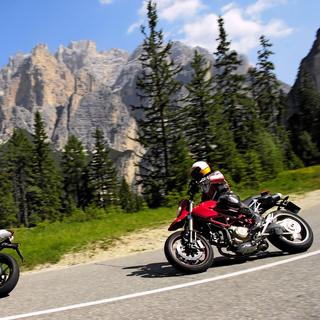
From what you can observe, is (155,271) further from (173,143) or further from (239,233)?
(173,143)

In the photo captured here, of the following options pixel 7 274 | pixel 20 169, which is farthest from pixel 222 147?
pixel 20 169

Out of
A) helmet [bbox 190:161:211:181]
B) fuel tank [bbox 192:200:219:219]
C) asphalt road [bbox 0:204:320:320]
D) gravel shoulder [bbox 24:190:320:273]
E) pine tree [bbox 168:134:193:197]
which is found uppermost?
pine tree [bbox 168:134:193:197]

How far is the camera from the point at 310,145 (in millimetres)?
81062

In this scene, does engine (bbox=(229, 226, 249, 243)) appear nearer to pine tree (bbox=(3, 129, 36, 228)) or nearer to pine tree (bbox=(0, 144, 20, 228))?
pine tree (bbox=(0, 144, 20, 228))

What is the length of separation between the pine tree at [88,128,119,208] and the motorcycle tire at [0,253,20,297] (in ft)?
213

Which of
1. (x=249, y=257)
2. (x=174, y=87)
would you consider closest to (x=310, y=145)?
(x=174, y=87)

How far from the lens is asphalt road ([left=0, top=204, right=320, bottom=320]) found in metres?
4.67

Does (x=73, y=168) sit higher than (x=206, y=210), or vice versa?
(x=73, y=168)

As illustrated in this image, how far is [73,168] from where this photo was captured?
77812 mm

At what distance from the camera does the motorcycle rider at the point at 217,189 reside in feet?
23.6

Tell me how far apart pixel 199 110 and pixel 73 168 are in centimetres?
4042

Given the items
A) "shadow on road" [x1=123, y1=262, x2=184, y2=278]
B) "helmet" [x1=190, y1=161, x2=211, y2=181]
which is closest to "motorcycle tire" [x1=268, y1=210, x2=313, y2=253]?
"helmet" [x1=190, y1=161, x2=211, y2=181]

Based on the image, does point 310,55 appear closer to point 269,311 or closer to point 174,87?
point 174,87

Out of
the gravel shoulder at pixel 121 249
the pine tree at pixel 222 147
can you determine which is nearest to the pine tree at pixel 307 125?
the pine tree at pixel 222 147
